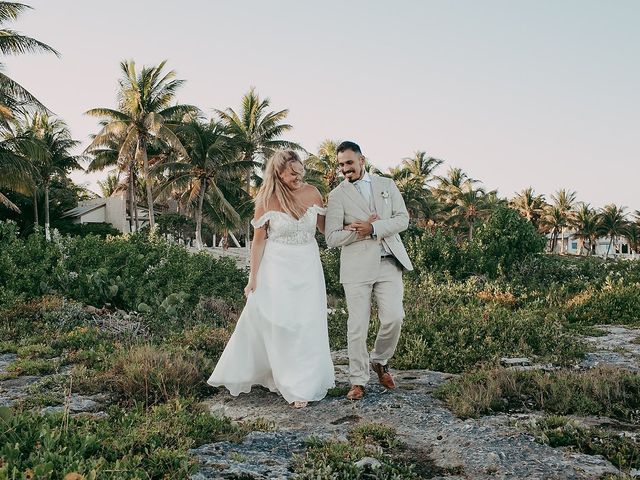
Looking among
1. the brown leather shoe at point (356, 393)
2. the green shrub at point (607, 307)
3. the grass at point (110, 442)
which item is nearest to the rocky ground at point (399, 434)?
the brown leather shoe at point (356, 393)

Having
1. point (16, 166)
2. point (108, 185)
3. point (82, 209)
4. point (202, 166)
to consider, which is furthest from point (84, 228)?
point (108, 185)

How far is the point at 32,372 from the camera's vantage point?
6.22 meters

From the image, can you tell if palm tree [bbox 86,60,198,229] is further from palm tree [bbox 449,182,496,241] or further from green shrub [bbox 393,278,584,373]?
palm tree [bbox 449,182,496,241]

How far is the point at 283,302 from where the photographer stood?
16.9ft

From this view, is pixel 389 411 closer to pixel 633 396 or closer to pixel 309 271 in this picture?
pixel 309 271

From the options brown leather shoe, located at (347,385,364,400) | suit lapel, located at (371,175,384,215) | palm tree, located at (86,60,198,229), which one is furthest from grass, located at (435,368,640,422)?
palm tree, located at (86,60,198,229)

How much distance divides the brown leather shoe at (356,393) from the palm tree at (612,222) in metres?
73.4

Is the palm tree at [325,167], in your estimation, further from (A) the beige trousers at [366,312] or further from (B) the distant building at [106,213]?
(A) the beige trousers at [366,312]

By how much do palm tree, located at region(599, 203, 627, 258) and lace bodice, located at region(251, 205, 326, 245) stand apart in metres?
73.5

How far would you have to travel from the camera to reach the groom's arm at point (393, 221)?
16.2ft

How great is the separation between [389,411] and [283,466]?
1441 mm

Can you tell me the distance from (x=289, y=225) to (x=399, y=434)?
2.01 meters

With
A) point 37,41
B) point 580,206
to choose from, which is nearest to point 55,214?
Result: point 37,41

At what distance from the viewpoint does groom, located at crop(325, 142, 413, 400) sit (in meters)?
5.02
